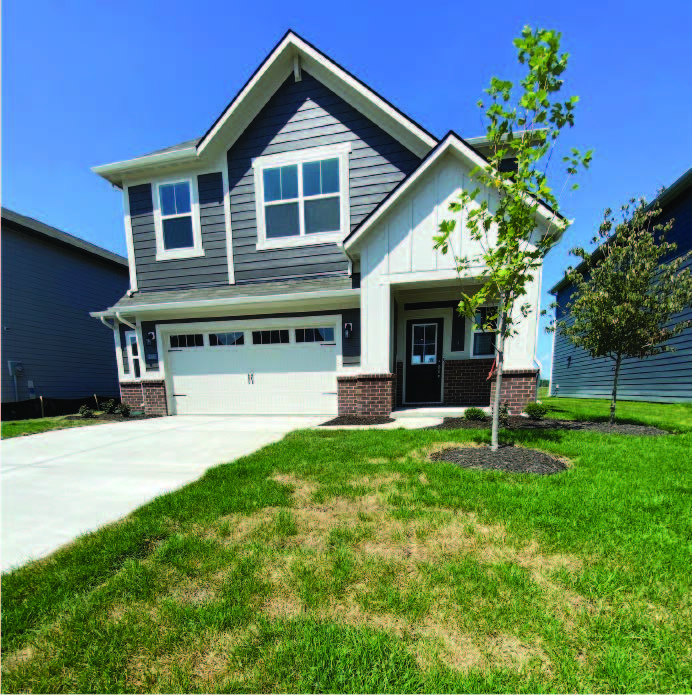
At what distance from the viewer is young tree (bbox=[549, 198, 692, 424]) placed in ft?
16.1

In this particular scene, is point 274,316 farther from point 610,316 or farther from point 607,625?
point 607,625

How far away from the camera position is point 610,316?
5102 mm

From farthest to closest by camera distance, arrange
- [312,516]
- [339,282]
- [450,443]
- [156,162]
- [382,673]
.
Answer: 1. [156,162]
2. [339,282]
3. [450,443]
4. [312,516]
5. [382,673]

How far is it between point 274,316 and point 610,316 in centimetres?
679

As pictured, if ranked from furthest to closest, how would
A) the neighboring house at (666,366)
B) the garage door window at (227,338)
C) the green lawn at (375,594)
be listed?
the neighboring house at (666,366), the garage door window at (227,338), the green lawn at (375,594)

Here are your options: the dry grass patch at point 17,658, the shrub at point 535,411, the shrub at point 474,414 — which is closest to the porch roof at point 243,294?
the shrub at point 474,414

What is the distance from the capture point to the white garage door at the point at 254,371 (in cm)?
780

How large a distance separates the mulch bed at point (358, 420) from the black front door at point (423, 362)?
2.01 m

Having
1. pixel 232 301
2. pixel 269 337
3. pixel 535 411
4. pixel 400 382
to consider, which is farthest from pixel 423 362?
pixel 232 301

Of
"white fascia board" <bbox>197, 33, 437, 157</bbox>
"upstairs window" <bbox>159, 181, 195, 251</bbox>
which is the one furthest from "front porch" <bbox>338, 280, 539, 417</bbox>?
"upstairs window" <bbox>159, 181, 195, 251</bbox>

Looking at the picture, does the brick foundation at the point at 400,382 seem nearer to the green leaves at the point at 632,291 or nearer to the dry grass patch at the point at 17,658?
the green leaves at the point at 632,291

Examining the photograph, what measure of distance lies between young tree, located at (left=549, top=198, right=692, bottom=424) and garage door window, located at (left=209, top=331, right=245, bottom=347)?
295 inches

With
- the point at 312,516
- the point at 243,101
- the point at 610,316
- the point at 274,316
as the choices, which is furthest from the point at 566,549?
the point at 243,101

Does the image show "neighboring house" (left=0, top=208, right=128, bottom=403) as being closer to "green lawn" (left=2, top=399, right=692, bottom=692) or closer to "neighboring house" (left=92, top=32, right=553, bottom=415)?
"neighboring house" (left=92, top=32, right=553, bottom=415)
